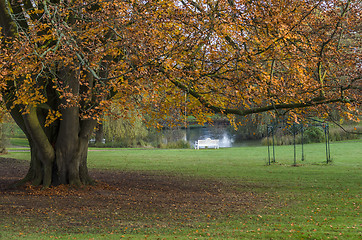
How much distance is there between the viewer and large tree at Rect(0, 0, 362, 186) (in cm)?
891

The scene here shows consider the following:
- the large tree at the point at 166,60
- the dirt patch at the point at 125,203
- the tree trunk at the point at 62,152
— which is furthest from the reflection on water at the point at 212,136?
the tree trunk at the point at 62,152

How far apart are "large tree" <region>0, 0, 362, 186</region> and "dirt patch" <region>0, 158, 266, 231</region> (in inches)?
43.2

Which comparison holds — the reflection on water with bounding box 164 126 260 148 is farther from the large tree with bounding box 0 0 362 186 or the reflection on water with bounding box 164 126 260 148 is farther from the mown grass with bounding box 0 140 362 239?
the large tree with bounding box 0 0 362 186

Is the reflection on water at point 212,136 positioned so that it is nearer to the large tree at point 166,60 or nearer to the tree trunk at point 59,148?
the large tree at point 166,60

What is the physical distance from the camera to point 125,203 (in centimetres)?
988

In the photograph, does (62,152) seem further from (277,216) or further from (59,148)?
(277,216)

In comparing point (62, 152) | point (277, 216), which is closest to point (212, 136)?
point (62, 152)

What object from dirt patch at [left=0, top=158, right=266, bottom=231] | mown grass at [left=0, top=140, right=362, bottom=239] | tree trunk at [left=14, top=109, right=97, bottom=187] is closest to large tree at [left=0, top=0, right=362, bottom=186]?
tree trunk at [left=14, top=109, right=97, bottom=187]

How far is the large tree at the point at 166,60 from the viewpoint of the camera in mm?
8914

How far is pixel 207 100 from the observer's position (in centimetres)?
1116

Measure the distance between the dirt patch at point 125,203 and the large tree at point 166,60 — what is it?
1096mm

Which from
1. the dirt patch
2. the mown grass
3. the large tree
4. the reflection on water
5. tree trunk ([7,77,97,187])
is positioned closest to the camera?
the mown grass

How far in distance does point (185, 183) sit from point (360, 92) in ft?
20.4

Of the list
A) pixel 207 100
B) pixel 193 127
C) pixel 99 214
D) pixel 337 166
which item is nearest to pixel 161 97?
pixel 207 100
